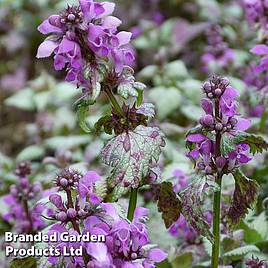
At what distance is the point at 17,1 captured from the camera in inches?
150

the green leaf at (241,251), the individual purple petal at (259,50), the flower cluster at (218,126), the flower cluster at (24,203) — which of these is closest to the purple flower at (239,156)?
the flower cluster at (218,126)

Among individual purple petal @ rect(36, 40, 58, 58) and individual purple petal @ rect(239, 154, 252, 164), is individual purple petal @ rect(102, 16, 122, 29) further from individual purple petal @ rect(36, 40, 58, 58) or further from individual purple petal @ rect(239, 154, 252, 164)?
individual purple petal @ rect(239, 154, 252, 164)

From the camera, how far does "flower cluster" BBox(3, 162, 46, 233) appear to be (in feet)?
6.19

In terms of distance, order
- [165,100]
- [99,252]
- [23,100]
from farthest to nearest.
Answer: [23,100] → [165,100] → [99,252]

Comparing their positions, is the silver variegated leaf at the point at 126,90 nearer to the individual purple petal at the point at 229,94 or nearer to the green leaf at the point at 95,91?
the green leaf at the point at 95,91

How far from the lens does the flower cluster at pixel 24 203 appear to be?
189 centimetres

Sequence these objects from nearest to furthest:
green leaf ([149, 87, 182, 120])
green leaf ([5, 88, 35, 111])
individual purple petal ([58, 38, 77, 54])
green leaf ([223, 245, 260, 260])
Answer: individual purple petal ([58, 38, 77, 54]) < green leaf ([223, 245, 260, 260]) < green leaf ([149, 87, 182, 120]) < green leaf ([5, 88, 35, 111])

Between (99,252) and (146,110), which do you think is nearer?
(99,252)

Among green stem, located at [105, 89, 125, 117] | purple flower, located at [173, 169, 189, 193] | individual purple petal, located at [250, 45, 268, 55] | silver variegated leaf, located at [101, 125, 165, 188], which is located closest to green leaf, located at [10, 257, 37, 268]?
silver variegated leaf, located at [101, 125, 165, 188]

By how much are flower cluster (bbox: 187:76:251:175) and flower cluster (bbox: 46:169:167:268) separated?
21cm

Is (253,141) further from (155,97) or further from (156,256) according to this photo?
(155,97)

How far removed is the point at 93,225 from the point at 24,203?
0.72m

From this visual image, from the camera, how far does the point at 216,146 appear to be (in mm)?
1359

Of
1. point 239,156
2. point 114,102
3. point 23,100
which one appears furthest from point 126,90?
point 23,100
